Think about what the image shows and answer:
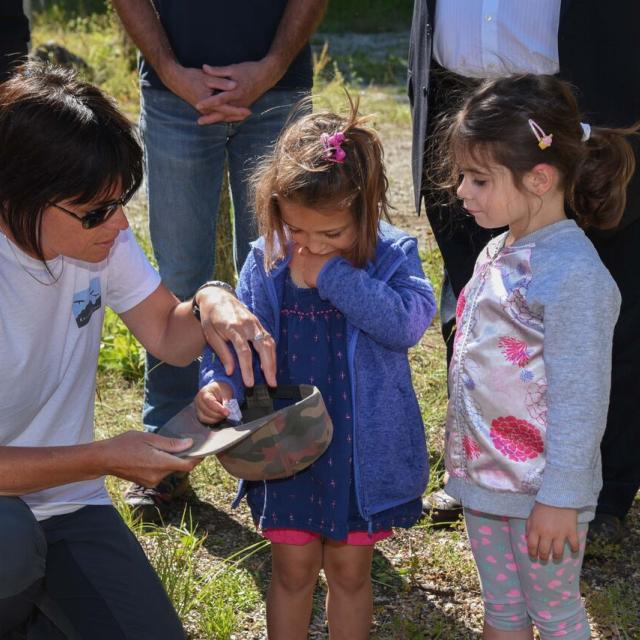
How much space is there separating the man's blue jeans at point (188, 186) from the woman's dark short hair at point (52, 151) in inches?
40.0

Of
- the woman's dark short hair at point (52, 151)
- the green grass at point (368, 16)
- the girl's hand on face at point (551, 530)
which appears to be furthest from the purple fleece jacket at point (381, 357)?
the green grass at point (368, 16)

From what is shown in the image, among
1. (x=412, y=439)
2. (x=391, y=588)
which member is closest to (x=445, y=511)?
(x=391, y=588)

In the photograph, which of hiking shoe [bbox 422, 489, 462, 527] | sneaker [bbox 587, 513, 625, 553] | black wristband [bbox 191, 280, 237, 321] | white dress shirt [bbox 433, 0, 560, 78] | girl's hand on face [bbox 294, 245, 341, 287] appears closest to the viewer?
girl's hand on face [bbox 294, 245, 341, 287]

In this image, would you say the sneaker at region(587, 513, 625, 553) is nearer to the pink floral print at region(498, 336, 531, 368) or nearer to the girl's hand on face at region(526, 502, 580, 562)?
the girl's hand on face at region(526, 502, 580, 562)

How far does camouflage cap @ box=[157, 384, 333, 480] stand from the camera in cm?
210

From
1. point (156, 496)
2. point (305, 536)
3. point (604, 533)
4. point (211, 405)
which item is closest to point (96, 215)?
point (211, 405)

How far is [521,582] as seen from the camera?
236 cm

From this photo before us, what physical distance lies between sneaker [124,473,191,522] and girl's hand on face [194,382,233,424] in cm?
100

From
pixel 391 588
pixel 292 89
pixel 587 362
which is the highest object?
pixel 292 89

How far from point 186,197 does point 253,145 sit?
0.82 feet

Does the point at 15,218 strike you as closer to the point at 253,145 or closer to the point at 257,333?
the point at 257,333

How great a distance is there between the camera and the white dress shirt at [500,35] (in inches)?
110

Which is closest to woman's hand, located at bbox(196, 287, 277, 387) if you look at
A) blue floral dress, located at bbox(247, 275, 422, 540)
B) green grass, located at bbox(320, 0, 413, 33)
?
blue floral dress, located at bbox(247, 275, 422, 540)

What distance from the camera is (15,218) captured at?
2.17m
